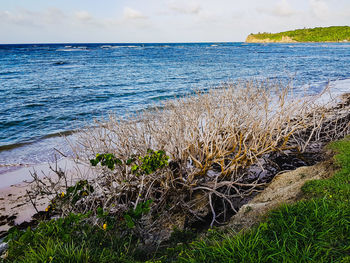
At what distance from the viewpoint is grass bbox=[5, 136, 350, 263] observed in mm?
2460

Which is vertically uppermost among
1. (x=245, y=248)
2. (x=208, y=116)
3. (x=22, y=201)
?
(x=208, y=116)

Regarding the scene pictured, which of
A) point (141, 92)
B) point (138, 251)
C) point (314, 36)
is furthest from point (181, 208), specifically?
point (314, 36)

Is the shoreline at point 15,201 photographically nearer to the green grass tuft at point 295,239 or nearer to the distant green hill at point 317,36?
the green grass tuft at point 295,239

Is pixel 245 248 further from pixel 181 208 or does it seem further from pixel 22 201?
pixel 22 201

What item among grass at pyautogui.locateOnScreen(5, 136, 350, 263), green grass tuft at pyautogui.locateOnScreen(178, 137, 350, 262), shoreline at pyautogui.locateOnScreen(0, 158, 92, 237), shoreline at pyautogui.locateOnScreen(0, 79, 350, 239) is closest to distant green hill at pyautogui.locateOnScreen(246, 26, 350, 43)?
shoreline at pyautogui.locateOnScreen(0, 79, 350, 239)

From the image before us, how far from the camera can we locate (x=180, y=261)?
2.65 metres

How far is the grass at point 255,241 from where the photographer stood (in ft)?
8.07

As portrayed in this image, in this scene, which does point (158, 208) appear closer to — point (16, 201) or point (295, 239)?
point (295, 239)

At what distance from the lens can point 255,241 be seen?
8.64 feet

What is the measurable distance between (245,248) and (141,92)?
15717 millimetres

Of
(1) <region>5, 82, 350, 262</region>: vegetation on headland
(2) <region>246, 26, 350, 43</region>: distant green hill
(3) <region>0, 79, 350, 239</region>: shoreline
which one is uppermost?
(2) <region>246, 26, 350, 43</region>: distant green hill

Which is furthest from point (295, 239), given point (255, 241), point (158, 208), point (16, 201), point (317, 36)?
point (317, 36)

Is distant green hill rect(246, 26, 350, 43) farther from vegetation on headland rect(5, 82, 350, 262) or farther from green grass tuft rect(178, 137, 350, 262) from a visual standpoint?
green grass tuft rect(178, 137, 350, 262)

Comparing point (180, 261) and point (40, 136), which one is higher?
point (180, 261)
